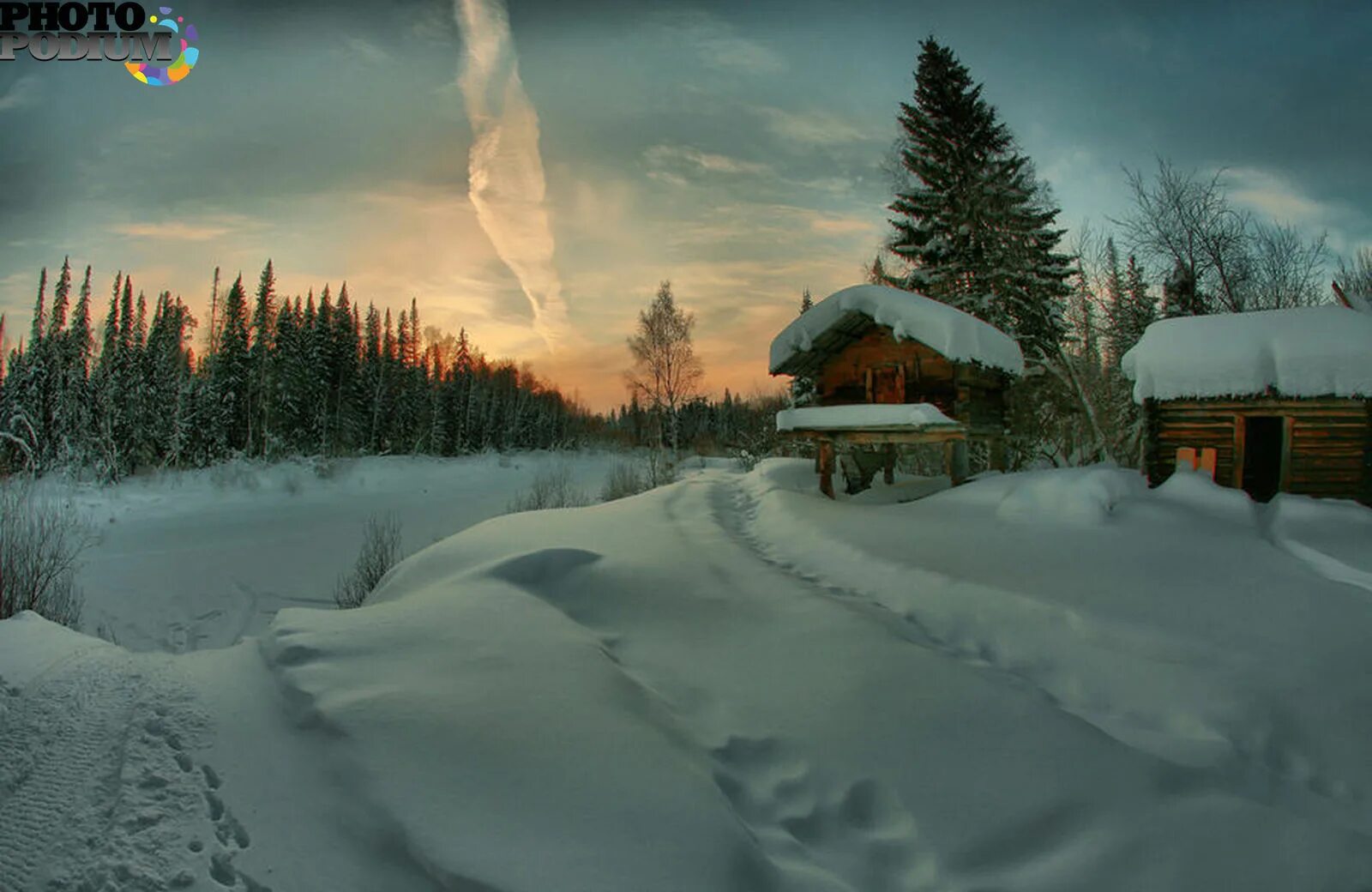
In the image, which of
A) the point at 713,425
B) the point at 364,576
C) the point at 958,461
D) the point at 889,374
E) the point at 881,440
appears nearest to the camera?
the point at 881,440

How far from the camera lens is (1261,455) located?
13.0 metres

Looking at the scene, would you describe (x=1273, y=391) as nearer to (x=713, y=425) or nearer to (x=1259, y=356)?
(x=1259, y=356)

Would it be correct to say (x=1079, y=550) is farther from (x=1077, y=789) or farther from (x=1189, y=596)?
(x=1077, y=789)

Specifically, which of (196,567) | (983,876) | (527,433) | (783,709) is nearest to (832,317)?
(783,709)

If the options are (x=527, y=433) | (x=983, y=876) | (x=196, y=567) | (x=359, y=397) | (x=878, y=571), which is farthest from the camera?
(x=527, y=433)

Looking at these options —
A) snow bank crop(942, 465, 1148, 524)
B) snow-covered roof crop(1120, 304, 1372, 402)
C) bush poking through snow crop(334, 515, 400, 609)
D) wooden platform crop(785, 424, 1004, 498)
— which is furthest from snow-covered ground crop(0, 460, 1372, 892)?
bush poking through snow crop(334, 515, 400, 609)

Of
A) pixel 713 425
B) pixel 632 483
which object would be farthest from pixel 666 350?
pixel 713 425

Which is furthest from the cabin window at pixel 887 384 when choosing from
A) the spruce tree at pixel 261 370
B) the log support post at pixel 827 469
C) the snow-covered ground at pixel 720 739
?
the spruce tree at pixel 261 370

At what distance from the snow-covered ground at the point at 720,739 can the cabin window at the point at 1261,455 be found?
907 centimetres

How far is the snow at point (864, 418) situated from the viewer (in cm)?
1041

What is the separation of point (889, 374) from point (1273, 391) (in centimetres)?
606

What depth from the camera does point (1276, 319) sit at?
10.3 meters

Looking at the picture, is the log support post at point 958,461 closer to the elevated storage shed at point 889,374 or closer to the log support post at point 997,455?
the elevated storage shed at point 889,374

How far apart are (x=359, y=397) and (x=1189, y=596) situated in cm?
4850
